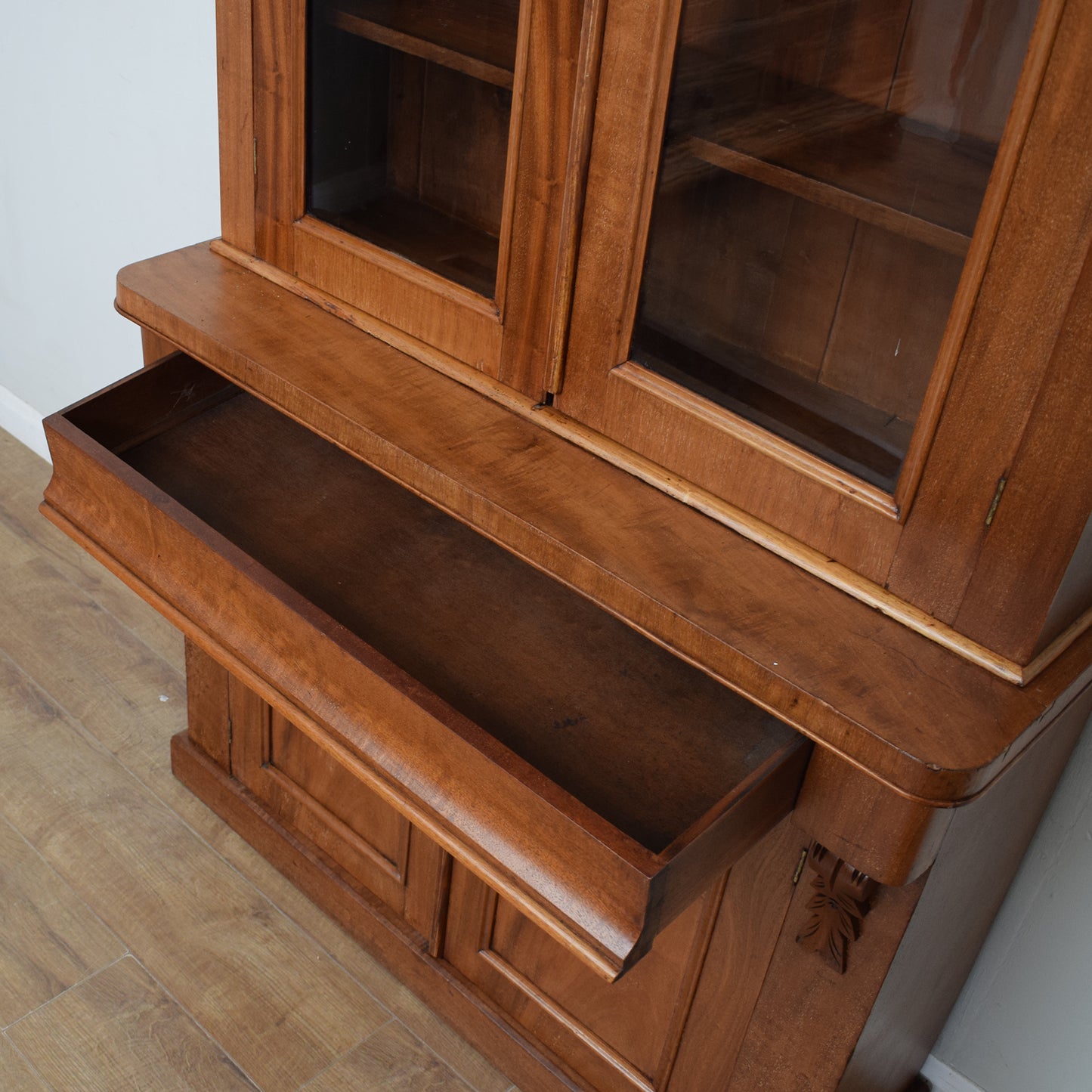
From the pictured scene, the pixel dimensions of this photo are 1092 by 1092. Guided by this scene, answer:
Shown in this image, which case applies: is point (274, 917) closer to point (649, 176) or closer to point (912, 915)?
point (912, 915)

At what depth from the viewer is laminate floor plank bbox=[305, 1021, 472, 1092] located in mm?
1530

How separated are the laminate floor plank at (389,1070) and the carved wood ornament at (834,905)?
0.63 metres

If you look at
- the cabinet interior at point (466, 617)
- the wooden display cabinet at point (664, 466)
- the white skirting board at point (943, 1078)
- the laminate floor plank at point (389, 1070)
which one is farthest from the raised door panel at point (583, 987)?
the white skirting board at point (943, 1078)

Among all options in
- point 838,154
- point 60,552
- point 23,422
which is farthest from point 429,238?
point 23,422

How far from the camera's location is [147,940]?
5.46ft

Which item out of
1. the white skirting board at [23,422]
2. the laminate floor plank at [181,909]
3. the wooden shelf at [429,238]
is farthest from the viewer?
the white skirting board at [23,422]

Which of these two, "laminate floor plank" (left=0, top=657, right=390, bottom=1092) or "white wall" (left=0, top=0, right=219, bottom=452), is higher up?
"white wall" (left=0, top=0, right=219, bottom=452)

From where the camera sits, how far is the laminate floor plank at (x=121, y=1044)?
1495mm

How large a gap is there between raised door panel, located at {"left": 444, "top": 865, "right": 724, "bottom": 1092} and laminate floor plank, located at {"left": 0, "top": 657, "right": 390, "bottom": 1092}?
8.0 inches

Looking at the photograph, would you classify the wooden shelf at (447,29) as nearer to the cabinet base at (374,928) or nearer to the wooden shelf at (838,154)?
the wooden shelf at (838,154)

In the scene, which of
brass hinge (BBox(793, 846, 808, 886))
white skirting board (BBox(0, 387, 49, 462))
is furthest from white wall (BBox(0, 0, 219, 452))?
brass hinge (BBox(793, 846, 808, 886))

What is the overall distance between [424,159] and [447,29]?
0.11 meters

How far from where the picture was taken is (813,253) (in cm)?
92

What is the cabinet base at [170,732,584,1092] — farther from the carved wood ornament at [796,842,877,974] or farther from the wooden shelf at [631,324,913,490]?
the wooden shelf at [631,324,913,490]
